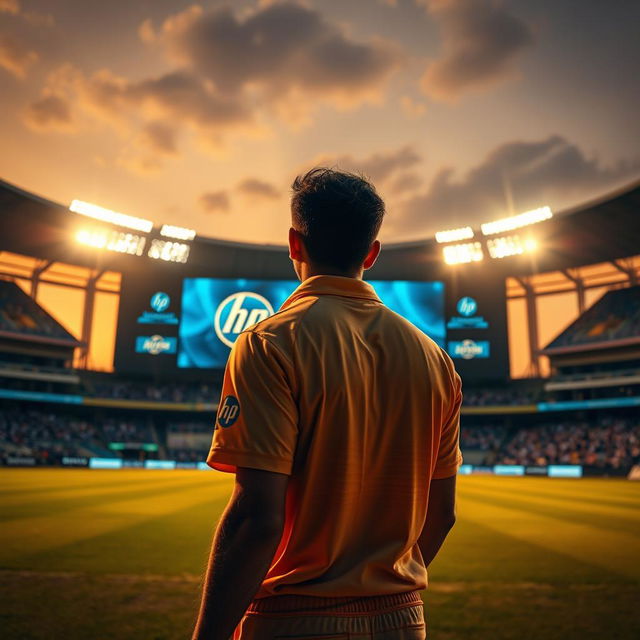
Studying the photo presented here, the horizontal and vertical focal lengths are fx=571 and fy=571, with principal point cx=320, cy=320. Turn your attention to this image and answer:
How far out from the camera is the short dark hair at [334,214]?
75.6 inches

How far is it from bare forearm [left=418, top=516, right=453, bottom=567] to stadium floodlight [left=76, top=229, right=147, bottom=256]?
157ft

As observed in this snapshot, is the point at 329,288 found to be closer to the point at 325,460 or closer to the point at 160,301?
the point at 325,460

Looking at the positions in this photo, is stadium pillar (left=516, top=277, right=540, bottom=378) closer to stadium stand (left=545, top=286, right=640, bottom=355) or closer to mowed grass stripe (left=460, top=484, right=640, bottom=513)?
stadium stand (left=545, top=286, right=640, bottom=355)

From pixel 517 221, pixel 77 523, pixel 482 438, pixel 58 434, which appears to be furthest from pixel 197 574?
pixel 482 438

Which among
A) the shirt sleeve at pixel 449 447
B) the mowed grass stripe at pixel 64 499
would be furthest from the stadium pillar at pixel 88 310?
the shirt sleeve at pixel 449 447

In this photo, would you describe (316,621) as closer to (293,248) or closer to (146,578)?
(293,248)

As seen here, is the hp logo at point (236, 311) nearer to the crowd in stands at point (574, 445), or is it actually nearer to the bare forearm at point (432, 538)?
the crowd in stands at point (574, 445)

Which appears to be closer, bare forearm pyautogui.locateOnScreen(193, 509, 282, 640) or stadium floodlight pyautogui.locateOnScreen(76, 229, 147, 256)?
bare forearm pyautogui.locateOnScreen(193, 509, 282, 640)

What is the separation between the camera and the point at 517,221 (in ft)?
147

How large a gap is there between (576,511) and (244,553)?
1574 cm

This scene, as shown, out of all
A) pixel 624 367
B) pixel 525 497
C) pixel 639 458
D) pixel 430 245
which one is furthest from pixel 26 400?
pixel 624 367

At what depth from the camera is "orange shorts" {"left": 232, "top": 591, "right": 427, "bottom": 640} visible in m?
1.62

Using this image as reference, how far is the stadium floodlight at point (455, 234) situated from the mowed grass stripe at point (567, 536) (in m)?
35.3

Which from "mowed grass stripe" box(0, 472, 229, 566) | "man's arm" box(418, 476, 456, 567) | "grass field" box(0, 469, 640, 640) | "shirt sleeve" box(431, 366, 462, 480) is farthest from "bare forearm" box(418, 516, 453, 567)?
"mowed grass stripe" box(0, 472, 229, 566)
